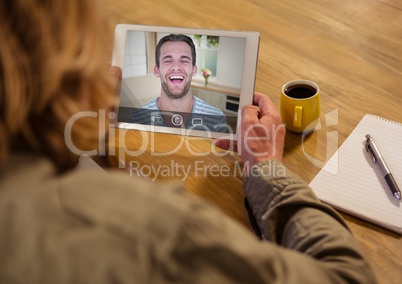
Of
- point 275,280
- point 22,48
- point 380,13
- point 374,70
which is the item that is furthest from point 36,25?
point 380,13

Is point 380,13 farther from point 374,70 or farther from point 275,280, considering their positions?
point 275,280

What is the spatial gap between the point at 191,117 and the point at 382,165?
39cm

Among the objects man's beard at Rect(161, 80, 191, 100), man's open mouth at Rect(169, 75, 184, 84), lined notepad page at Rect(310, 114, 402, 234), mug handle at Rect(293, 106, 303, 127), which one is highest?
man's open mouth at Rect(169, 75, 184, 84)

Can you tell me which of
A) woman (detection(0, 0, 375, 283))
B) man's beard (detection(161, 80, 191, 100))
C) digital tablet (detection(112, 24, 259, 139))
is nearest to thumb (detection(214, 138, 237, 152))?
digital tablet (detection(112, 24, 259, 139))

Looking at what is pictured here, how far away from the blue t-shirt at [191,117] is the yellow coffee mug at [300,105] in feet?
0.44

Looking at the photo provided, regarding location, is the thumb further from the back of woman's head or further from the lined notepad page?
the back of woman's head

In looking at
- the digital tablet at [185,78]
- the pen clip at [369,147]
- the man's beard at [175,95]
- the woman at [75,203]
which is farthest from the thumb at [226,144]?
the woman at [75,203]

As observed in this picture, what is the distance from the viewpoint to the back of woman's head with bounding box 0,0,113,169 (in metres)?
0.40

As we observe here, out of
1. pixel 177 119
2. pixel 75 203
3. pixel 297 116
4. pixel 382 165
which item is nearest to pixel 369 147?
pixel 382 165

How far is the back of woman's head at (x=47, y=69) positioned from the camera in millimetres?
405

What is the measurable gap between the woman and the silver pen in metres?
0.40

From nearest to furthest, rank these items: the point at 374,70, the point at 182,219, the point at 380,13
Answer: the point at 182,219 < the point at 374,70 < the point at 380,13

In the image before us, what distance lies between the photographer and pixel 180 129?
967 millimetres

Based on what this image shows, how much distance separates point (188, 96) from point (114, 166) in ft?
0.70
